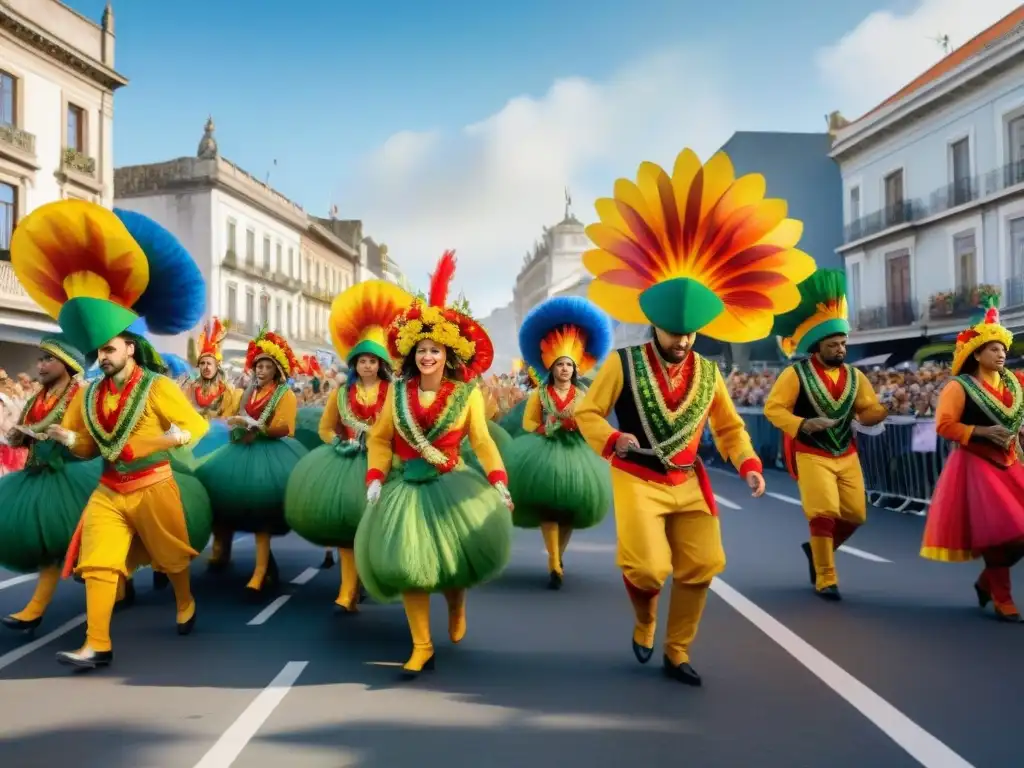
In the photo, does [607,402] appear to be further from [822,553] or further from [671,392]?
[822,553]

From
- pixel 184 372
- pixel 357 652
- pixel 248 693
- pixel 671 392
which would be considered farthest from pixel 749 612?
pixel 184 372

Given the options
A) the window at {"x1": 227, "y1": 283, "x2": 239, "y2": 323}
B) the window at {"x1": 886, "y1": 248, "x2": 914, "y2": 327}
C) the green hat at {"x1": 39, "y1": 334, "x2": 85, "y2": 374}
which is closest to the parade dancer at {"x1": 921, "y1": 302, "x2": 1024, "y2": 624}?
the green hat at {"x1": 39, "y1": 334, "x2": 85, "y2": 374}

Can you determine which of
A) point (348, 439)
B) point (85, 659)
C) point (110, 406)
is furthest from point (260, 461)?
point (85, 659)

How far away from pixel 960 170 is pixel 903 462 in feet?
66.2

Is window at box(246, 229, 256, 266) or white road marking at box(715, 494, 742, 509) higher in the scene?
Answer: window at box(246, 229, 256, 266)

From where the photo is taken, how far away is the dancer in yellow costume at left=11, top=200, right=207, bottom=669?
238 inches

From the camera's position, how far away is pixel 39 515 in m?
6.52

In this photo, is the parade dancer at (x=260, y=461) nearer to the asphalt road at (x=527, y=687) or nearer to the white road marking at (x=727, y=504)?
the asphalt road at (x=527, y=687)

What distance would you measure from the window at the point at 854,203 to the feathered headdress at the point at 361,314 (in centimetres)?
3184

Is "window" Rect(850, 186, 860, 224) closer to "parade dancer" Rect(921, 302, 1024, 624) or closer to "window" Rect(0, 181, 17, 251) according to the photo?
"window" Rect(0, 181, 17, 251)

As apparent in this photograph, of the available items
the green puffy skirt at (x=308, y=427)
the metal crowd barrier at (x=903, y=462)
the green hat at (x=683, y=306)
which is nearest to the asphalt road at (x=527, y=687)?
the green hat at (x=683, y=306)

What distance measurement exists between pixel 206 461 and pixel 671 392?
170 inches

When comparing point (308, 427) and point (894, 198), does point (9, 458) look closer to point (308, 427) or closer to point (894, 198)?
point (308, 427)

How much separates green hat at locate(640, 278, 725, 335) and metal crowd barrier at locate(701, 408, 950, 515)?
321 inches
